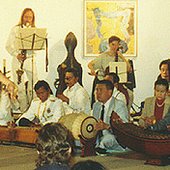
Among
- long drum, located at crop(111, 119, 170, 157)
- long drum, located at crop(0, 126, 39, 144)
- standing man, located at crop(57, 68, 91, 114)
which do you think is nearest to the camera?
long drum, located at crop(111, 119, 170, 157)

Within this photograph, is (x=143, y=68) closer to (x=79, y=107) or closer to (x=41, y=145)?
(x=79, y=107)

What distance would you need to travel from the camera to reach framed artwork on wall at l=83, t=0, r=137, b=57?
10.7m

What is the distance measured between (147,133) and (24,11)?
4877 mm

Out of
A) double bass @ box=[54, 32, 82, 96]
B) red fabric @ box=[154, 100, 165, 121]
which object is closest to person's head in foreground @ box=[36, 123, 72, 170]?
red fabric @ box=[154, 100, 165, 121]

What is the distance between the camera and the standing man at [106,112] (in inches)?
287

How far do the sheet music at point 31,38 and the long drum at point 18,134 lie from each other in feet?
7.36

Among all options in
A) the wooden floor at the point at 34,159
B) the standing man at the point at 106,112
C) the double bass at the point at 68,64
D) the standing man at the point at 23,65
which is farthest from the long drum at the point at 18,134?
the standing man at the point at 23,65

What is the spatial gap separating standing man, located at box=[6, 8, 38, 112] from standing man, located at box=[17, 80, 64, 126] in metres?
2.28

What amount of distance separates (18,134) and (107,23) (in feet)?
12.1

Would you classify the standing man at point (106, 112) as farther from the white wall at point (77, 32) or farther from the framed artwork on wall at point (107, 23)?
the framed artwork on wall at point (107, 23)

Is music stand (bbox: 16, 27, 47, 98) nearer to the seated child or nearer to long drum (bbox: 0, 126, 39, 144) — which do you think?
long drum (bbox: 0, 126, 39, 144)

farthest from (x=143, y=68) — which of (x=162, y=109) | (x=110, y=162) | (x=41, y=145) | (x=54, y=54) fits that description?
(x=41, y=145)

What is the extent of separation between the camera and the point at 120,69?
9547mm

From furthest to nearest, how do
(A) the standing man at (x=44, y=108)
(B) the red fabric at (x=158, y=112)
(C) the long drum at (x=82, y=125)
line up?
1. (A) the standing man at (x=44, y=108)
2. (B) the red fabric at (x=158, y=112)
3. (C) the long drum at (x=82, y=125)
